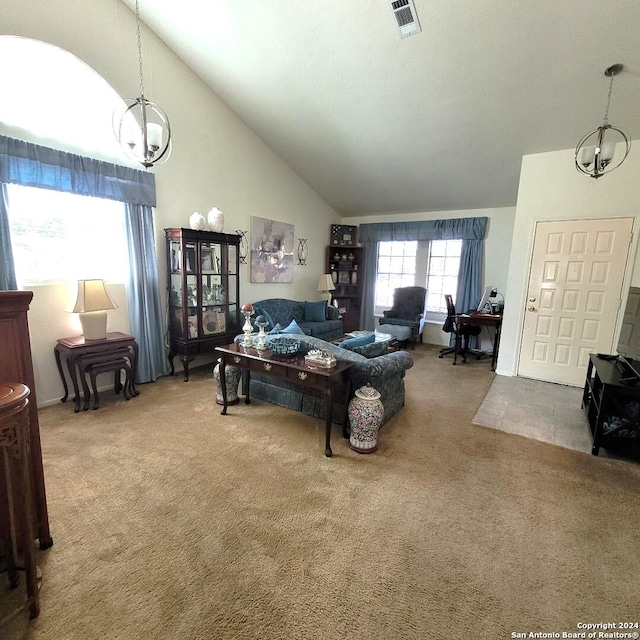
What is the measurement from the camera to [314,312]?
17.7ft

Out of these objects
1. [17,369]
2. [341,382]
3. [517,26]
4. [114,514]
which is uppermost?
[517,26]

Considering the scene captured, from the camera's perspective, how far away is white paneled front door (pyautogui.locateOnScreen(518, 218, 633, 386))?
3701 millimetres

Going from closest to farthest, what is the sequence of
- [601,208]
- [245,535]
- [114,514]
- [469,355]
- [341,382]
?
[245,535], [114,514], [341,382], [601,208], [469,355]

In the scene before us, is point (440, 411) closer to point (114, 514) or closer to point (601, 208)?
point (114, 514)

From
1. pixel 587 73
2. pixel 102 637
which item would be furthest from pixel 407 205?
pixel 102 637

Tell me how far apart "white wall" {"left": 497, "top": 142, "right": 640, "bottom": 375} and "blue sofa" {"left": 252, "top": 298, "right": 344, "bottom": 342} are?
245 cm

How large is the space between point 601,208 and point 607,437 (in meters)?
2.58

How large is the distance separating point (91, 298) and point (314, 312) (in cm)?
310

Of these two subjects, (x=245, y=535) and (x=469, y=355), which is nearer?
(x=245, y=535)

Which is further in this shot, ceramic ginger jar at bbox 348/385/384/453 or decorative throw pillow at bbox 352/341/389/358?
decorative throw pillow at bbox 352/341/389/358

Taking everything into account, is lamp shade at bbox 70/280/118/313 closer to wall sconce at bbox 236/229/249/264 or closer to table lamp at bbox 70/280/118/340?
table lamp at bbox 70/280/118/340

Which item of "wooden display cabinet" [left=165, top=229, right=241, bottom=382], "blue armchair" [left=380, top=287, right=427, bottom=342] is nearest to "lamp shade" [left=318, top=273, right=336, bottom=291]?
"blue armchair" [left=380, top=287, right=427, bottom=342]

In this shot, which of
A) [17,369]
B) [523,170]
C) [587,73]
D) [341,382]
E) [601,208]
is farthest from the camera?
[523,170]

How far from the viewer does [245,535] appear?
1.66m
